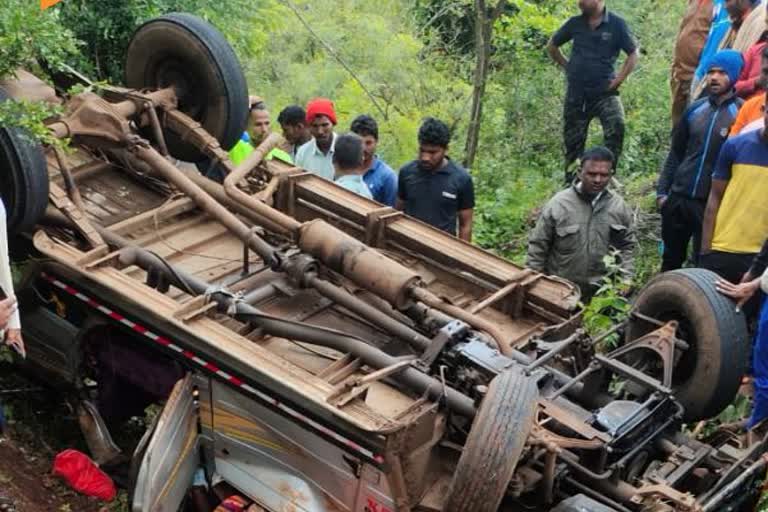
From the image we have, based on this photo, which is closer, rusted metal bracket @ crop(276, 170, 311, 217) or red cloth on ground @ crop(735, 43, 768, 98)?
rusted metal bracket @ crop(276, 170, 311, 217)

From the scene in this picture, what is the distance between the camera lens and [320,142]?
6.62 m

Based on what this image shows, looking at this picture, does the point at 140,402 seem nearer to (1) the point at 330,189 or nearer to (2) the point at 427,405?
(1) the point at 330,189

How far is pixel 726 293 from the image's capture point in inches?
166

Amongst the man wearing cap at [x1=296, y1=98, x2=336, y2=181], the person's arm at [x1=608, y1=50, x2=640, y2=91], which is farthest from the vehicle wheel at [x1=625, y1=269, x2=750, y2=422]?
the person's arm at [x1=608, y1=50, x2=640, y2=91]

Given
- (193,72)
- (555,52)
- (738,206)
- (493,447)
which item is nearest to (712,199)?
(738,206)

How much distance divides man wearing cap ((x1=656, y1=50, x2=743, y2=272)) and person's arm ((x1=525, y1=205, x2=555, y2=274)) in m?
1.13

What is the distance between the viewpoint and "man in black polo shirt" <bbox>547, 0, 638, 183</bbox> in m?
7.64

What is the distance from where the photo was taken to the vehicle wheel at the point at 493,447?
10.8 feet

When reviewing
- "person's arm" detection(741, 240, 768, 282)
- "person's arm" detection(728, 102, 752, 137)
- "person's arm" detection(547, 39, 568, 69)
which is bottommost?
"person's arm" detection(741, 240, 768, 282)

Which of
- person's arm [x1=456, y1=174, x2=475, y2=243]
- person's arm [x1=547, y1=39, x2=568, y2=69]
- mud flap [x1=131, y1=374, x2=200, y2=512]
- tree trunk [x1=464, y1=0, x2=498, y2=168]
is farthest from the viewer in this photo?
tree trunk [x1=464, y1=0, x2=498, y2=168]

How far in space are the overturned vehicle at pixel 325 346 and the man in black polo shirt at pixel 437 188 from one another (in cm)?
74

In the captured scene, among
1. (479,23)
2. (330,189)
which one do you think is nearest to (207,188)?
(330,189)

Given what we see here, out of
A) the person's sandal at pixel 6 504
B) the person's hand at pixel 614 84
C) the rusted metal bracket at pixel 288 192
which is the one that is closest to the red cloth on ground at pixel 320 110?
the rusted metal bracket at pixel 288 192

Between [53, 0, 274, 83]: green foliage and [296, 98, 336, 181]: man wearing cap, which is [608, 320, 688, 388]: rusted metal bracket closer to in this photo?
[296, 98, 336, 181]: man wearing cap
